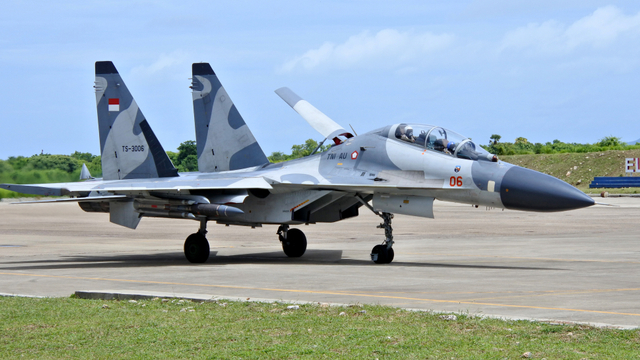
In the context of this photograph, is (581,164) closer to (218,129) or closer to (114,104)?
(218,129)

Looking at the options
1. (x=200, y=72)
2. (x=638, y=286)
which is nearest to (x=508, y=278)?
(x=638, y=286)

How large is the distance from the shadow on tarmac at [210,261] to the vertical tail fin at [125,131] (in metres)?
2.31

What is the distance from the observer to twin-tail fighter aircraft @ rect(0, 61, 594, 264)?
14219 millimetres

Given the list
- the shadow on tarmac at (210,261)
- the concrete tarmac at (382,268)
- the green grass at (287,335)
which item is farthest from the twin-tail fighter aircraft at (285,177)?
the green grass at (287,335)

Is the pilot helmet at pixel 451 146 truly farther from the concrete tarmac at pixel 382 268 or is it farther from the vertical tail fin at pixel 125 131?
the vertical tail fin at pixel 125 131

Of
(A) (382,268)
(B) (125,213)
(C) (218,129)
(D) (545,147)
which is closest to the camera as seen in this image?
(A) (382,268)

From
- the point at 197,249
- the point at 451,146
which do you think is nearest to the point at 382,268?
the point at 451,146

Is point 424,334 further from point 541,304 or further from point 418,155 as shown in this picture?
point 418,155

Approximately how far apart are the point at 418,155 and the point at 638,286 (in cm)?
524

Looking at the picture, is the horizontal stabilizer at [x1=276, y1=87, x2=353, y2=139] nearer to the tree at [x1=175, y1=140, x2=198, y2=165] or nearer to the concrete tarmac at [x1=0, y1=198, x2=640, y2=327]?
the concrete tarmac at [x1=0, y1=198, x2=640, y2=327]

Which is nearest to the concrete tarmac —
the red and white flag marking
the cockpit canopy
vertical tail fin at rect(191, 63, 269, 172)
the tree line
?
the cockpit canopy

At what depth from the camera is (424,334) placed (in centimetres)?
707

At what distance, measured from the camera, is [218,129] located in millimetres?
19406

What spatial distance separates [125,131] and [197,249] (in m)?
4.42
